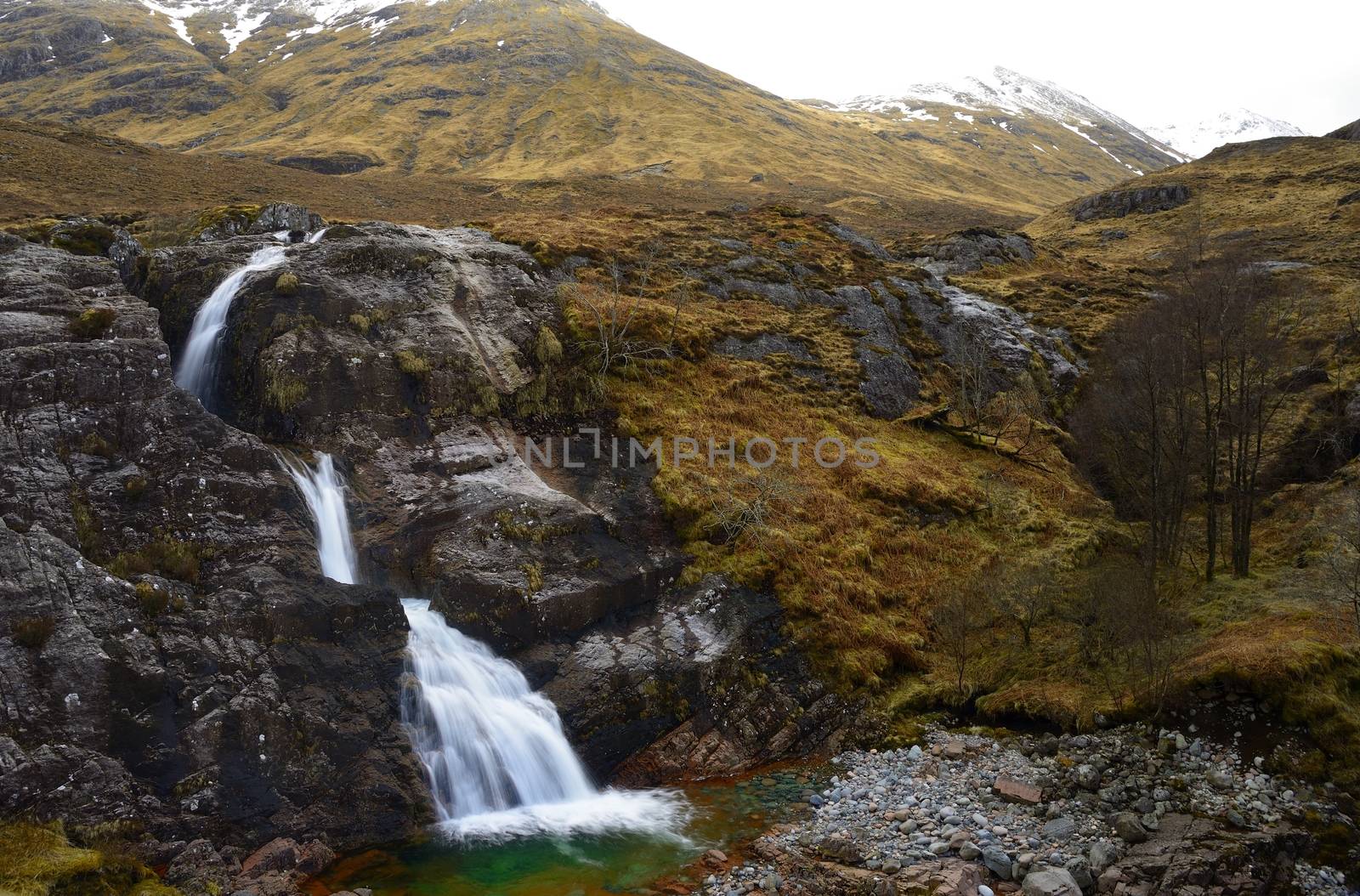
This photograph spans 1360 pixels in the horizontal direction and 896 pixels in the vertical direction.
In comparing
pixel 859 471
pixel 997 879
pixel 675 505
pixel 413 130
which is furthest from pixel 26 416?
pixel 413 130

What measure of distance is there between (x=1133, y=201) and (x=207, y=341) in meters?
81.9

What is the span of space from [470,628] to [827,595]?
9285mm

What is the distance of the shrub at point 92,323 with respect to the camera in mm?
18219

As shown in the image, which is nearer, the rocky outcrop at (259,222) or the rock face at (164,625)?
the rock face at (164,625)

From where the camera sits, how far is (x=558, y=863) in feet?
44.8

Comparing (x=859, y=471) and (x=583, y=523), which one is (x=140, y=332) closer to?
(x=583, y=523)

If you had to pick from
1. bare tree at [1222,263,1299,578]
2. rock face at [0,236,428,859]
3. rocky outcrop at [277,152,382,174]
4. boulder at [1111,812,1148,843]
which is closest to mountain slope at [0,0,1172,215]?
rocky outcrop at [277,152,382,174]

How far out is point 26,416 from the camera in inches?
628

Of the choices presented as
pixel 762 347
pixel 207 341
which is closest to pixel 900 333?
pixel 762 347

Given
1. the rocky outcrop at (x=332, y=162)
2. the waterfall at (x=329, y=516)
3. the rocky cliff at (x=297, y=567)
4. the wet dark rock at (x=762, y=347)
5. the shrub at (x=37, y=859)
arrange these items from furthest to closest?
the rocky outcrop at (x=332, y=162), the wet dark rock at (x=762, y=347), the waterfall at (x=329, y=516), the rocky cliff at (x=297, y=567), the shrub at (x=37, y=859)

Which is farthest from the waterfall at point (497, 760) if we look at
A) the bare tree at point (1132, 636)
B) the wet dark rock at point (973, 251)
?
the wet dark rock at point (973, 251)

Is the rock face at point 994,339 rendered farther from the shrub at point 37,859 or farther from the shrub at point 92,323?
the shrub at point 37,859

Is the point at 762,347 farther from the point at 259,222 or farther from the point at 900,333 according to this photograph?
the point at 259,222

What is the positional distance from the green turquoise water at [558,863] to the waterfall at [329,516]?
6347 mm
